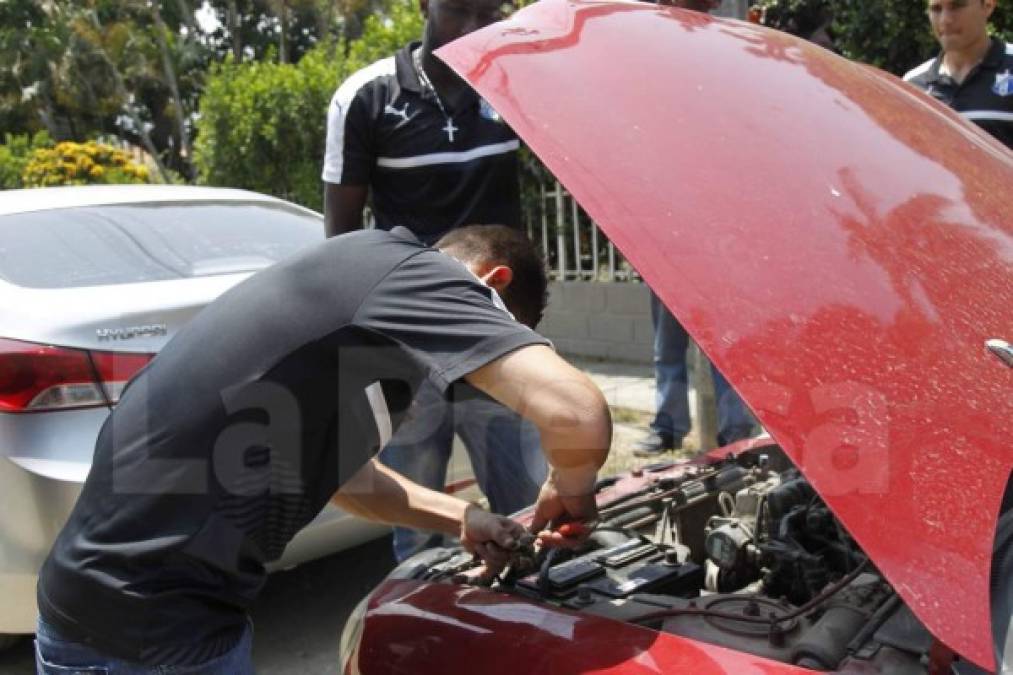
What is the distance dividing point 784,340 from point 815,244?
Answer: 0.20 meters

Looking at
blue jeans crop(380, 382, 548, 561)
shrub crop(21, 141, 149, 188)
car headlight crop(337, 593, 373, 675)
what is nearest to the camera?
car headlight crop(337, 593, 373, 675)

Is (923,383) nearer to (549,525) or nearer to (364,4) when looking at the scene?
(549,525)

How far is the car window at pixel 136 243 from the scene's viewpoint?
3111mm

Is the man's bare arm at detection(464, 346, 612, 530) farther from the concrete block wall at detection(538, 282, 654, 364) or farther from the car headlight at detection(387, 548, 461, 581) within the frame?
the concrete block wall at detection(538, 282, 654, 364)

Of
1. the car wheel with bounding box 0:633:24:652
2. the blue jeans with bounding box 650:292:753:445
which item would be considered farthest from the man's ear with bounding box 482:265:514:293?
the blue jeans with bounding box 650:292:753:445

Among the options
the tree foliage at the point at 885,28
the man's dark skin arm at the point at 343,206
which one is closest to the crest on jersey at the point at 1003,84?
the tree foliage at the point at 885,28

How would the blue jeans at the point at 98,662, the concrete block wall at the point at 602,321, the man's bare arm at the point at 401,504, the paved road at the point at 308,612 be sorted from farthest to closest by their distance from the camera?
the concrete block wall at the point at 602,321
the paved road at the point at 308,612
the man's bare arm at the point at 401,504
the blue jeans at the point at 98,662

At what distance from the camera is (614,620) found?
1.63 metres

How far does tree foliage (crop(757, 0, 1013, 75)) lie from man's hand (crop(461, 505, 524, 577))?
4.90 m

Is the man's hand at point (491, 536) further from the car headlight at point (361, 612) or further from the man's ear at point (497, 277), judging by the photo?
the man's ear at point (497, 277)

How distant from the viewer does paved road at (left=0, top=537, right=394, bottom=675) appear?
323 centimetres

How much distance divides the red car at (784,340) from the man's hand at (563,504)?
6 cm

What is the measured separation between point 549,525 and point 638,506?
17.3 inches

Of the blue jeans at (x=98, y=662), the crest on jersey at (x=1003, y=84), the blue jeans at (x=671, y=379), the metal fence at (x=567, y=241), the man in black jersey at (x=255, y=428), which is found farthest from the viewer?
the metal fence at (x=567, y=241)
